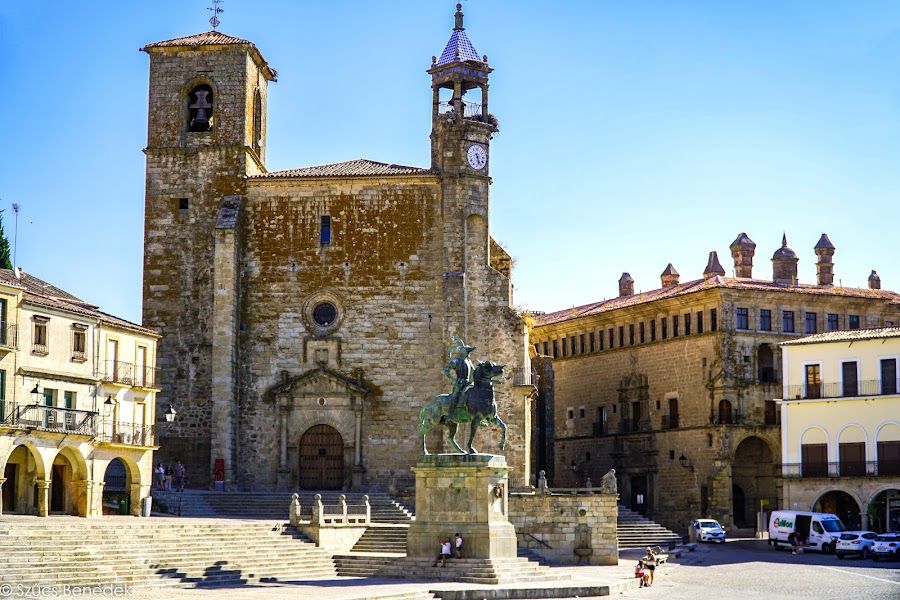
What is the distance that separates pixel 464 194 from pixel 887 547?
62.9ft

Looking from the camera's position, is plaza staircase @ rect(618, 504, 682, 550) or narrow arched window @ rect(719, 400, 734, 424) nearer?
plaza staircase @ rect(618, 504, 682, 550)

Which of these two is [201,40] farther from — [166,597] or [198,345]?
[166,597]

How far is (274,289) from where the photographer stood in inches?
2052

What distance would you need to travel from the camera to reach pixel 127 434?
149 feet

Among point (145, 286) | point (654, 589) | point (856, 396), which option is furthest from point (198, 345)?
point (856, 396)

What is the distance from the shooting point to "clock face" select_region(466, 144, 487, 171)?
52000 millimetres

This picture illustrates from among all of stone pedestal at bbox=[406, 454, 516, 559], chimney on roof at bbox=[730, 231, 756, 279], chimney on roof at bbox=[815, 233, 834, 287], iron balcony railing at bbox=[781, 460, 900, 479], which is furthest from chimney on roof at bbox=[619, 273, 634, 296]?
stone pedestal at bbox=[406, 454, 516, 559]

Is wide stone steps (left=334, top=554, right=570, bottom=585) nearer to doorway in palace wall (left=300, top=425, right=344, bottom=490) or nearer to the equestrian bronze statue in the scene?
the equestrian bronze statue

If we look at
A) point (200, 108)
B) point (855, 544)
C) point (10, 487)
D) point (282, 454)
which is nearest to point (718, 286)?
point (855, 544)

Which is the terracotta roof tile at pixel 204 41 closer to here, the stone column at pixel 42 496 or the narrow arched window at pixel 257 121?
the narrow arched window at pixel 257 121

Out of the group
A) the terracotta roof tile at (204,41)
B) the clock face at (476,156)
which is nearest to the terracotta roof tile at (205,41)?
the terracotta roof tile at (204,41)

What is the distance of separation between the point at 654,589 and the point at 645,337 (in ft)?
106

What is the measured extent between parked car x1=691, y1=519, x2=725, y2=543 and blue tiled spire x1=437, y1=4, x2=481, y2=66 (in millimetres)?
Answer: 20226

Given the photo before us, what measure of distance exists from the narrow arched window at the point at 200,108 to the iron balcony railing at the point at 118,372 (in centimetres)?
1114
